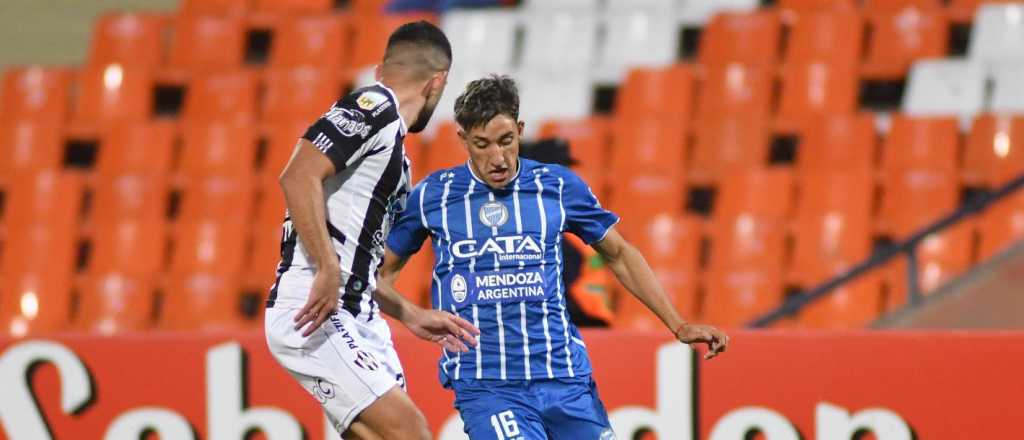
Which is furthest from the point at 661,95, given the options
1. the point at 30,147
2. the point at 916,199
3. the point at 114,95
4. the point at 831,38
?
the point at 30,147

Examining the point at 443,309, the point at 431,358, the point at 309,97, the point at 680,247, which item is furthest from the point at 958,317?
the point at 309,97

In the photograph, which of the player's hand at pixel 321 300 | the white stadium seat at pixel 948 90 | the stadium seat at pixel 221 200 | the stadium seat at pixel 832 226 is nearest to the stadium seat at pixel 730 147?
the stadium seat at pixel 832 226

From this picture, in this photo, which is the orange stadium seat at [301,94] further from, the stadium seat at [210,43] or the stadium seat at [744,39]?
the stadium seat at [744,39]

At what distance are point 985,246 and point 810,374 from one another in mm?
2963

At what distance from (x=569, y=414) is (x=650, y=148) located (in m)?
5.22

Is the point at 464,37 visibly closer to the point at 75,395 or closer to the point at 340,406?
the point at 75,395

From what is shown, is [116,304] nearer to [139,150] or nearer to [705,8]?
[139,150]

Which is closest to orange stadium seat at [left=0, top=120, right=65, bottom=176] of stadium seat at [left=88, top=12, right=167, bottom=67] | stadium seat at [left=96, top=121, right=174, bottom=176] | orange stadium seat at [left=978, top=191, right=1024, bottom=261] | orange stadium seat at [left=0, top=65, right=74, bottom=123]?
orange stadium seat at [left=0, top=65, right=74, bottom=123]

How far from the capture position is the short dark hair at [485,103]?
4371 mm

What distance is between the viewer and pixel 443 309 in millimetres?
4500

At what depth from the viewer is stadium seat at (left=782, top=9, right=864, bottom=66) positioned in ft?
32.0

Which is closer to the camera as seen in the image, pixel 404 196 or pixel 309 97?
pixel 404 196

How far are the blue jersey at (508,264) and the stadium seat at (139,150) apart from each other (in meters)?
6.27

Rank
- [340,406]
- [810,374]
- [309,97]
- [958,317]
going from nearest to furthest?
1. [340,406]
2. [810,374]
3. [958,317]
4. [309,97]
